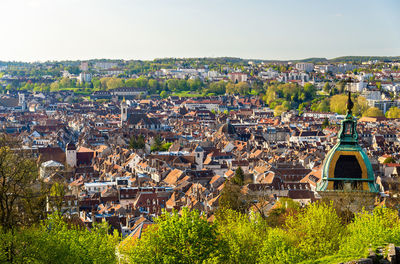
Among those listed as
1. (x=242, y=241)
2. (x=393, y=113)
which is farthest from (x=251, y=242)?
(x=393, y=113)

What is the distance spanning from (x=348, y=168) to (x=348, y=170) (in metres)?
0.10

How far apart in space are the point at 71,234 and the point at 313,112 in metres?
151

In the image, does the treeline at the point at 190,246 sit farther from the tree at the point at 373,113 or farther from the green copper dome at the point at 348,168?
the tree at the point at 373,113

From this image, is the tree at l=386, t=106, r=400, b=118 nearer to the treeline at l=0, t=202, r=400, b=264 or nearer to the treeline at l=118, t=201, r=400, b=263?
the treeline at l=118, t=201, r=400, b=263

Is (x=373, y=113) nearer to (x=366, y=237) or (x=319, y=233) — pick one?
(x=319, y=233)

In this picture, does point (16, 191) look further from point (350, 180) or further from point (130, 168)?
point (130, 168)

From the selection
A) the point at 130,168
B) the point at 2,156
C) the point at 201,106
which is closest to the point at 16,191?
the point at 2,156

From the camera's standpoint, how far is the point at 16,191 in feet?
93.4

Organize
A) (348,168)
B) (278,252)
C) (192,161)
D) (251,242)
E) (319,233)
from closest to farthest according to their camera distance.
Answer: (278,252) → (251,242) → (319,233) → (348,168) → (192,161)

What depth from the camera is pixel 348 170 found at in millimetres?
33094

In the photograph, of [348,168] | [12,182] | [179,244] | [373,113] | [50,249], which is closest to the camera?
[50,249]

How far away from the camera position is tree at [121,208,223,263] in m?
24.0

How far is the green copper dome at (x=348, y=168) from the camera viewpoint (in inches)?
1297

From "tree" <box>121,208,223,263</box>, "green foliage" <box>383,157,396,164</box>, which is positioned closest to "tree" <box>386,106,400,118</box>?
"green foliage" <box>383,157,396,164</box>
